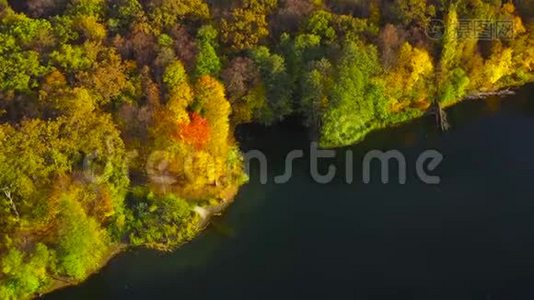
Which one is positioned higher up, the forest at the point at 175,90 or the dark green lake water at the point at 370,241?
the forest at the point at 175,90

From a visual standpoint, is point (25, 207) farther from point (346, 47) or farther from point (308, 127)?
point (346, 47)

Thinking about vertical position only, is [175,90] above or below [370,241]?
above

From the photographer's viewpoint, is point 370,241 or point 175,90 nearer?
point 370,241

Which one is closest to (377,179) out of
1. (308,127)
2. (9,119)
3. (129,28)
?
(308,127)
